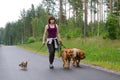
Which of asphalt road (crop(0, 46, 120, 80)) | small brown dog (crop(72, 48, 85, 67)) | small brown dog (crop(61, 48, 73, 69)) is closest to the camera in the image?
asphalt road (crop(0, 46, 120, 80))

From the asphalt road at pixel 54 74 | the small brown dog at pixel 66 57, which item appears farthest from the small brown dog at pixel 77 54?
the asphalt road at pixel 54 74

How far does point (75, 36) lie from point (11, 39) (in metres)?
138

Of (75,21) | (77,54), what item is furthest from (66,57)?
(75,21)

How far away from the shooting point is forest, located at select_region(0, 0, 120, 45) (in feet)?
97.4

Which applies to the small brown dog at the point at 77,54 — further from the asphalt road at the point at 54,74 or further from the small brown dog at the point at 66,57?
the asphalt road at the point at 54,74

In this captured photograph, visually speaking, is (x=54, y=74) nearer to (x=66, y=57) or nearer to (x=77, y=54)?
(x=66, y=57)

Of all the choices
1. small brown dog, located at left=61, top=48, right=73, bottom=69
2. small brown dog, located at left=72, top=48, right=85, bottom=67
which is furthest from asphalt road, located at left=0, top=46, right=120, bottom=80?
small brown dog, located at left=72, top=48, right=85, bottom=67

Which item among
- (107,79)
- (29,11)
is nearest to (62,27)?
(107,79)

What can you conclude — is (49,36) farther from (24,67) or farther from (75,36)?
(75,36)

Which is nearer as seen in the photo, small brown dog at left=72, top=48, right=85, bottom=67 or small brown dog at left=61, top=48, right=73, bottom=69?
small brown dog at left=61, top=48, right=73, bottom=69

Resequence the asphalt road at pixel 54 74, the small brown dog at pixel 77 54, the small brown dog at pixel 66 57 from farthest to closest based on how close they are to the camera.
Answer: the small brown dog at pixel 77 54, the small brown dog at pixel 66 57, the asphalt road at pixel 54 74

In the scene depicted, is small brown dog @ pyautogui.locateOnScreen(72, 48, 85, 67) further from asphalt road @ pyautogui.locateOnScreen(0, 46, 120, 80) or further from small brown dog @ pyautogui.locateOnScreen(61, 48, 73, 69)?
asphalt road @ pyautogui.locateOnScreen(0, 46, 120, 80)

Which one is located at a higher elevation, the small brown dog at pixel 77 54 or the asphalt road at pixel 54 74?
the small brown dog at pixel 77 54

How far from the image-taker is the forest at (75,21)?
29.7m
